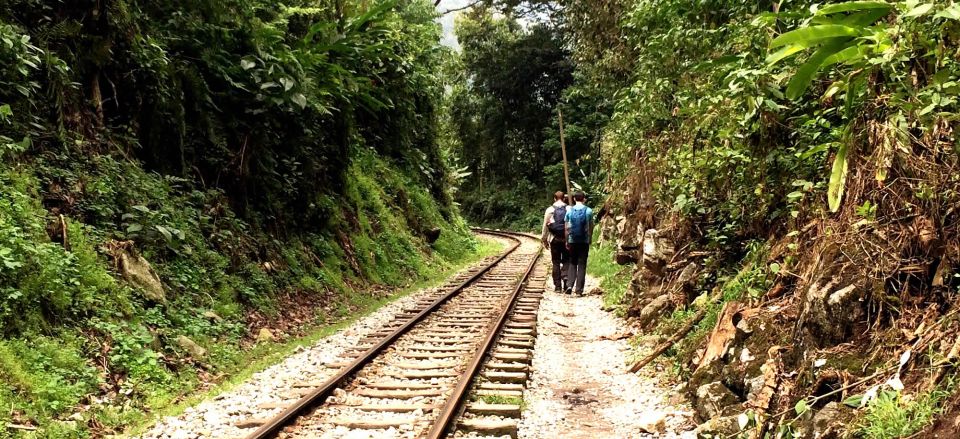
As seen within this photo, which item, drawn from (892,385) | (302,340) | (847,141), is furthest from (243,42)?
(892,385)

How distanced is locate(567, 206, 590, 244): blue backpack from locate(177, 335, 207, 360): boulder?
7.11m

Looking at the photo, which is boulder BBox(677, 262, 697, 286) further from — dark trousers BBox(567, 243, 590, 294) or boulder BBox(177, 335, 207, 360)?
boulder BBox(177, 335, 207, 360)

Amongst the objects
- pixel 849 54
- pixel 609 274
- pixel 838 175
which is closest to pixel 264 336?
pixel 838 175

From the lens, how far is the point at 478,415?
5023 millimetres

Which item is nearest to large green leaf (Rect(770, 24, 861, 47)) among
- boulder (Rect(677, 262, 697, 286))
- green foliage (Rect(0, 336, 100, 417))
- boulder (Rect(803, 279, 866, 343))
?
boulder (Rect(803, 279, 866, 343))

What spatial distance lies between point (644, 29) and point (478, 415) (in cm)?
842

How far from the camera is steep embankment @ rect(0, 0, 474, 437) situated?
17.7ft

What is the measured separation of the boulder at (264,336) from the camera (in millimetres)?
7870

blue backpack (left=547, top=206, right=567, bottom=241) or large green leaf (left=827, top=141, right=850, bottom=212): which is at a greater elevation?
large green leaf (left=827, top=141, right=850, bottom=212)

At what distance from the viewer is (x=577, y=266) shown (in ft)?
40.0

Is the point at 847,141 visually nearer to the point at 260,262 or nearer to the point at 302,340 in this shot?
the point at 302,340

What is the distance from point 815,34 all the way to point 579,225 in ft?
26.7

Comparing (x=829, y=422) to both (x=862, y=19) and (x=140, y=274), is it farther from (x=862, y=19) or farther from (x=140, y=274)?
(x=140, y=274)

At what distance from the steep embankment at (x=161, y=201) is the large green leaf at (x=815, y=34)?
5.77m
